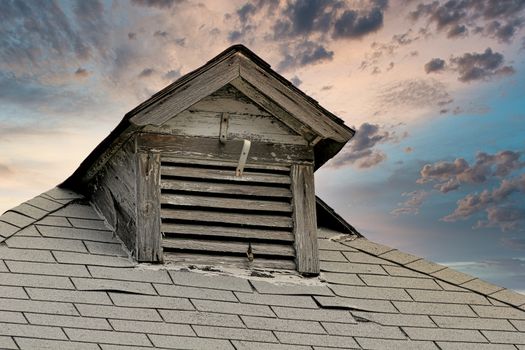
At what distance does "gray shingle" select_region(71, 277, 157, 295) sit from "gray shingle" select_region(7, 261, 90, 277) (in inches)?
4.3

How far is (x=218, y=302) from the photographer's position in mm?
6617

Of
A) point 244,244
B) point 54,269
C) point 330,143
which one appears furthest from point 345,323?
point 54,269

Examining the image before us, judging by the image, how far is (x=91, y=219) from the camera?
7.94m

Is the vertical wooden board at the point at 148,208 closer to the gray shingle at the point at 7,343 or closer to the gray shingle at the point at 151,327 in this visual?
the gray shingle at the point at 151,327

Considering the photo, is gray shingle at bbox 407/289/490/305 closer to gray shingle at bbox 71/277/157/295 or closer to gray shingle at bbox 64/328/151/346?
gray shingle at bbox 71/277/157/295

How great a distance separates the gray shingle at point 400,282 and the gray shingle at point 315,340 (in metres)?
1.06

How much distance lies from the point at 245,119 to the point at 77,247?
1.74 metres

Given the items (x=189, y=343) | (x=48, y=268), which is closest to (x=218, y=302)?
(x=189, y=343)

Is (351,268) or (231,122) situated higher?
(231,122)

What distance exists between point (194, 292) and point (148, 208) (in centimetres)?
A: 83

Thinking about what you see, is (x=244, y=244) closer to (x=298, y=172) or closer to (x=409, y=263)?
(x=298, y=172)

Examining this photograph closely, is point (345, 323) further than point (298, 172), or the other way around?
point (298, 172)

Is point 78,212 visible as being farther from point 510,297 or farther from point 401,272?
point 510,297

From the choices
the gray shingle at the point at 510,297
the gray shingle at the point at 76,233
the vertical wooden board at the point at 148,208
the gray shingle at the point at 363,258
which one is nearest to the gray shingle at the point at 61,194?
the gray shingle at the point at 76,233
